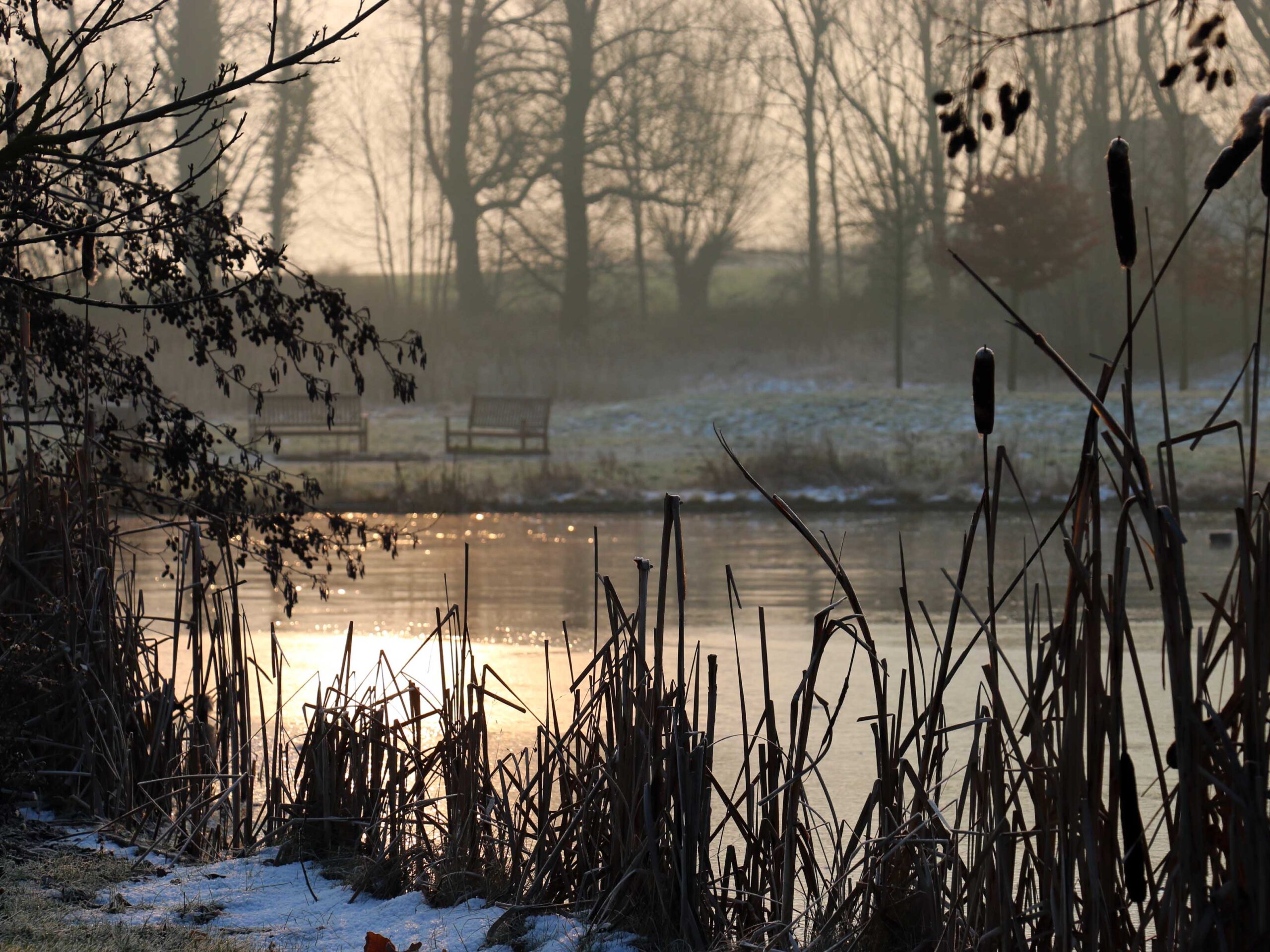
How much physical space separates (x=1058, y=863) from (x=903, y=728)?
16.9 ft

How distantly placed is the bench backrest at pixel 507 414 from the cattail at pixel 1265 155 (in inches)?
807

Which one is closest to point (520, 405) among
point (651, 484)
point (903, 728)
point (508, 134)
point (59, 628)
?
point (651, 484)

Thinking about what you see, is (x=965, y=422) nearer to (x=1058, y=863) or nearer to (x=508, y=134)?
(x=508, y=134)

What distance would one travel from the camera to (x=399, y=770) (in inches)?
159

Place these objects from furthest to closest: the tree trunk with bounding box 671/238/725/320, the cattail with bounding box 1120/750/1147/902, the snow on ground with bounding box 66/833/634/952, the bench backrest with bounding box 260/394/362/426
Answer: the tree trunk with bounding box 671/238/725/320 → the bench backrest with bounding box 260/394/362/426 → the snow on ground with bounding box 66/833/634/952 → the cattail with bounding box 1120/750/1147/902

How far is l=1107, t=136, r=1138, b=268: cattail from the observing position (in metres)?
2.10

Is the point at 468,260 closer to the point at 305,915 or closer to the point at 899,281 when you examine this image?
the point at 899,281

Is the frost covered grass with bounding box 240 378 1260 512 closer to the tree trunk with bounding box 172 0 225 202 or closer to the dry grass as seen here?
the tree trunk with bounding box 172 0 225 202

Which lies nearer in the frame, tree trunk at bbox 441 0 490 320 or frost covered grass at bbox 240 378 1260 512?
frost covered grass at bbox 240 378 1260 512

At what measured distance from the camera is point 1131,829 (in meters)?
2.35

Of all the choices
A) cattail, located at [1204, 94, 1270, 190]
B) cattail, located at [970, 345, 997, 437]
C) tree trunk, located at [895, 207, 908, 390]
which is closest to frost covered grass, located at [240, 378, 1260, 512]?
tree trunk, located at [895, 207, 908, 390]

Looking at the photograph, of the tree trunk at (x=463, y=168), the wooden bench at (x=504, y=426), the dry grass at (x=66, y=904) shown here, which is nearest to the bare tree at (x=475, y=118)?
the tree trunk at (x=463, y=168)

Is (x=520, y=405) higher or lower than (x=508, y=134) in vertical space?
lower

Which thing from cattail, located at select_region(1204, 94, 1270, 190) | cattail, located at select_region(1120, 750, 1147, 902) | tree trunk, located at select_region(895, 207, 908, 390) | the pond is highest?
tree trunk, located at select_region(895, 207, 908, 390)
